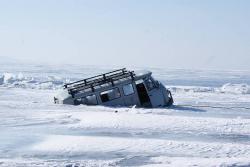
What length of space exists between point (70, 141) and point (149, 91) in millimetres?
11473

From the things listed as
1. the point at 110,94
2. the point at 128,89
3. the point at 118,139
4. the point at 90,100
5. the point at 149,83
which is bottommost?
the point at 118,139

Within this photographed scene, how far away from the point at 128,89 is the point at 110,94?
1.10 m

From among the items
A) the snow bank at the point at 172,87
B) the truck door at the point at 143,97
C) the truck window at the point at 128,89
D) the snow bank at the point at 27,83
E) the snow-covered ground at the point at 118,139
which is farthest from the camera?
the snow bank at the point at 27,83

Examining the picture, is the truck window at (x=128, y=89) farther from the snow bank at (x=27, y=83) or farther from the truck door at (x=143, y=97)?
the snow bank at (x=27, y=83)

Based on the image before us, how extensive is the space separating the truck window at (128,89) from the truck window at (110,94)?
362mm

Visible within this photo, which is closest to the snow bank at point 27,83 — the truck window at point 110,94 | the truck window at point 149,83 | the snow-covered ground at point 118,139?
the truck window at point 110,94

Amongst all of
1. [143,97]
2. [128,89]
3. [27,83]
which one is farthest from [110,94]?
[27,83]

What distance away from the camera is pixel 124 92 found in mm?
26297

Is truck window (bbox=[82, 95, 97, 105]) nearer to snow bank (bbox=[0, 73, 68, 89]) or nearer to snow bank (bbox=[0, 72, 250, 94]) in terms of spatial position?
snow bank (bbox=[0, 72, 250, 94])

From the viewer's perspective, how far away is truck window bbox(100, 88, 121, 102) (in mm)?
26344

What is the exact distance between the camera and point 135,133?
17453 millimetres

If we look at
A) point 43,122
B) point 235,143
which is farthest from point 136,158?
point 43,122

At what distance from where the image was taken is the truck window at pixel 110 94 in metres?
26.3

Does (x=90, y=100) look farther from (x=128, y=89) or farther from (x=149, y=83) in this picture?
(x=149, y=83)
